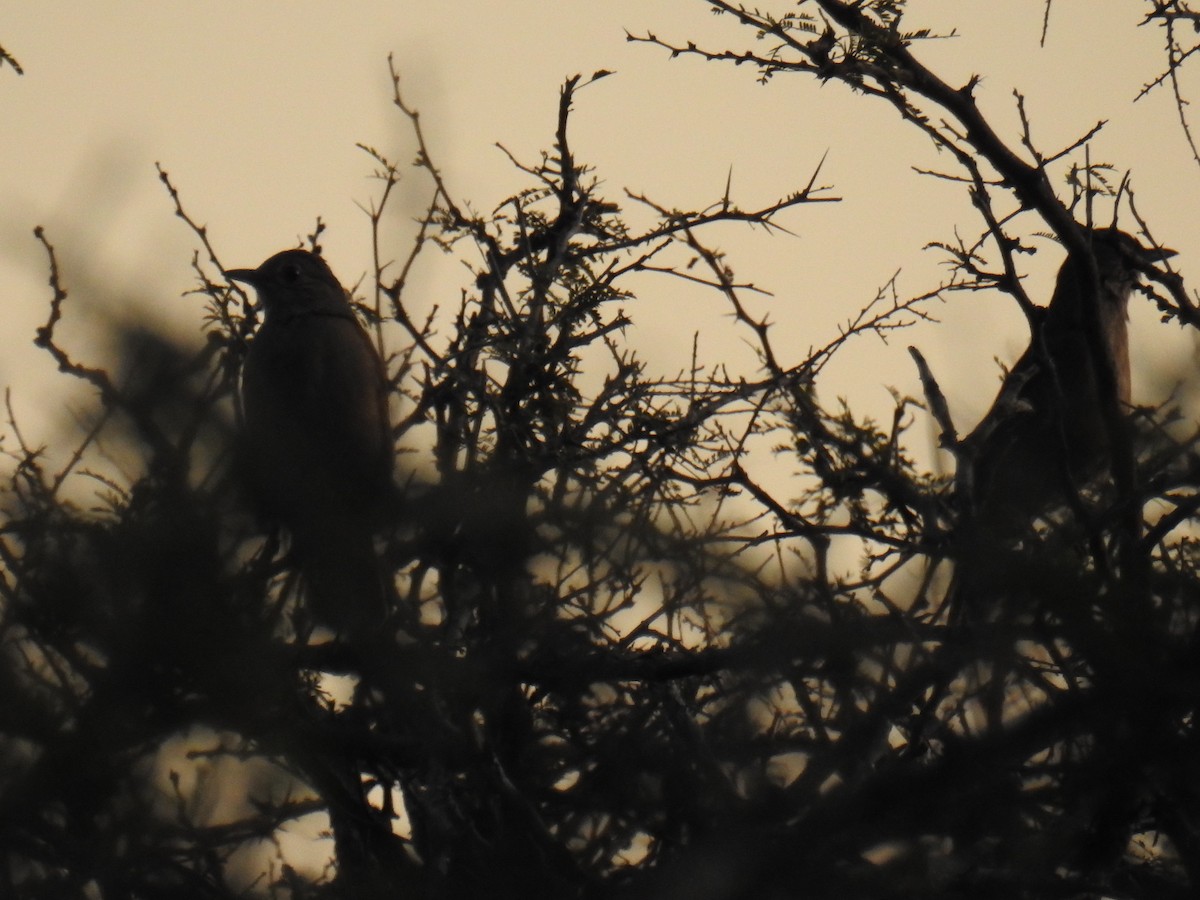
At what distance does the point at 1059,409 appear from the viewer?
4203 mm

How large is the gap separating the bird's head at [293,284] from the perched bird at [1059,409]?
3.14 m

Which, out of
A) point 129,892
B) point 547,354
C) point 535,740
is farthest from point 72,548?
point 547,354

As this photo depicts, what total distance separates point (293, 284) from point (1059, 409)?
4260 mm

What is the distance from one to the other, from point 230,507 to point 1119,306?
6971mm

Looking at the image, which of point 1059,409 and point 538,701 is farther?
point 1059,409

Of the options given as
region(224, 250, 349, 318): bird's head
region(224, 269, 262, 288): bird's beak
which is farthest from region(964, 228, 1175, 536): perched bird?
region(224, 269, 262, 288): bird's beak

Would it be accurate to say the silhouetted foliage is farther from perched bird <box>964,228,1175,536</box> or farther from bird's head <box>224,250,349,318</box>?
bird's head <box>224,250,349,318</box>

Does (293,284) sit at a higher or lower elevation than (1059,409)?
higher

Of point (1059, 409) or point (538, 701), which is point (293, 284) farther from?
point (538, 701)

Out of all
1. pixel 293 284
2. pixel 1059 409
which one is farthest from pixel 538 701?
pixel 293 284

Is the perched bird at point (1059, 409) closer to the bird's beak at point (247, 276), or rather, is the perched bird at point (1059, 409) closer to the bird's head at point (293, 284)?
the bird's head at point (293, 284)

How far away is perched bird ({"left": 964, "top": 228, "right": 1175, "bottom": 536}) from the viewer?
2.49m

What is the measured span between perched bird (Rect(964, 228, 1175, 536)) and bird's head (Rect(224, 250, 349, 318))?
314 cm

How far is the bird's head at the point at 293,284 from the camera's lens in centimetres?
734
